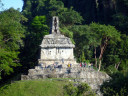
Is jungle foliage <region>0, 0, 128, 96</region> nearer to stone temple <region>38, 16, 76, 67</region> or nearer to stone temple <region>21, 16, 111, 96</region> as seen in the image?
stone temple <region>38, 16, 76, 67</region>

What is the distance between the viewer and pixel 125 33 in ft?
192

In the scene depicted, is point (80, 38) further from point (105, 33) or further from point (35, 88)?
point (35, 88)

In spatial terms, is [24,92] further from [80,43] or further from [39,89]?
[80,43]

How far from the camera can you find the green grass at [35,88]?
32.5 m

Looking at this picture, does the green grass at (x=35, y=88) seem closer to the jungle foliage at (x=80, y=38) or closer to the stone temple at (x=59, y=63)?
the stone temple at (x=59, y=63)

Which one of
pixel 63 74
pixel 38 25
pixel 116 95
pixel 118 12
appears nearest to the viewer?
pixel 116 95

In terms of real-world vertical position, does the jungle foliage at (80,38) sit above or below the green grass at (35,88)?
above

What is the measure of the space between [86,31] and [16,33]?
17311 mm

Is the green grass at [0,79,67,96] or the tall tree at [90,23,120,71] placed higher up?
the tall tree at [90,23,120,71]

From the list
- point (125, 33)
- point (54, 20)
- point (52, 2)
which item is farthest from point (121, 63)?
point (52, 2)

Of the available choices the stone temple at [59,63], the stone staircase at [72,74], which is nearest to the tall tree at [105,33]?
the stone temple at [59,63]

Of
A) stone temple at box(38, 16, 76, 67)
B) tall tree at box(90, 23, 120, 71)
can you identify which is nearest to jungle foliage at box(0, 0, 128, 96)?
tall tree at box(90, 23, 120, 71)

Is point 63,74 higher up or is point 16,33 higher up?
point 16,33

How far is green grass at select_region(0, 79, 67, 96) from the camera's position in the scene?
32.5 m
